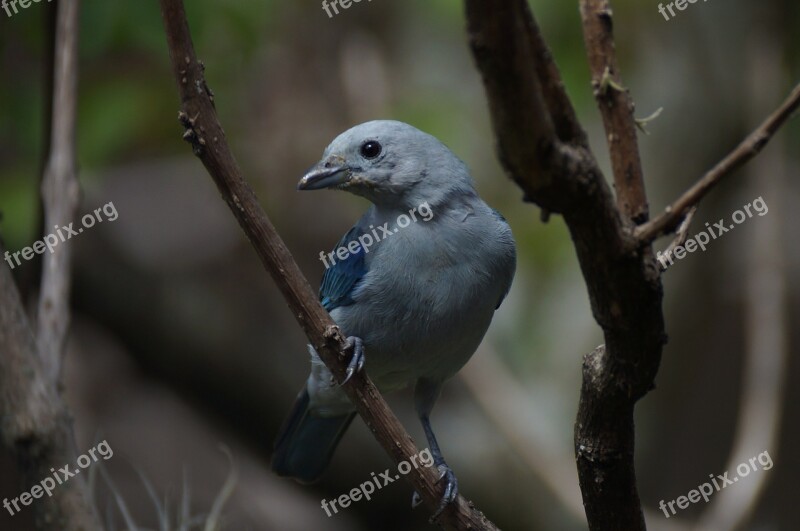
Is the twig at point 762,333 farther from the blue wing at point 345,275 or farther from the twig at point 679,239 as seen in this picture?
the twig at point 679,239

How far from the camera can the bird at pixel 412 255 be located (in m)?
3.02

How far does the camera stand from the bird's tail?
12.4 feet

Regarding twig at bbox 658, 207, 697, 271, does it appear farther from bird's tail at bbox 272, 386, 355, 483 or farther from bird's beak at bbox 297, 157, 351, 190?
bird's tail at bbox 272, 386, 355, 483

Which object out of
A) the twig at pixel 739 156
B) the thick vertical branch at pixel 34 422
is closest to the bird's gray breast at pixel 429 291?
the thick vertical branch at pixel 34 422

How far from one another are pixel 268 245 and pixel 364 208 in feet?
10.5

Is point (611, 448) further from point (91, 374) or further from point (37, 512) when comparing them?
point (91, 374)

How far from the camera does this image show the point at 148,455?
6340 millimetres

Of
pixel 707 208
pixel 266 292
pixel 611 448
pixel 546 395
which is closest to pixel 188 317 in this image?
pixel 266 292

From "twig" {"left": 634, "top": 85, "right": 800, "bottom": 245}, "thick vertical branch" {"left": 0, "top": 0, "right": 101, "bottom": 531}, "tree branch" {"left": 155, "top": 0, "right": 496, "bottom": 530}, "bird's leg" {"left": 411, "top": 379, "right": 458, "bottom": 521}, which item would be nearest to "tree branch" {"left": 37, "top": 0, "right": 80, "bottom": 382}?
"thick vertical branch" {"left": 0, "top": 0, "right": 101, "bottom": 531}

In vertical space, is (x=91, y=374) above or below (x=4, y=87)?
below

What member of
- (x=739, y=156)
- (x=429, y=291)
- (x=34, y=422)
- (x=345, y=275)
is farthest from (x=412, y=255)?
(x=739, y=156)

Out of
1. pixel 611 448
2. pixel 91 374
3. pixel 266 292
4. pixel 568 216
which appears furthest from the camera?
pixel 91 374

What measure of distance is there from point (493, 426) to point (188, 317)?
189 cm

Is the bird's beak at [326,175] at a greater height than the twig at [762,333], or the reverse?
the bird's beak at [326,175]
